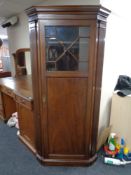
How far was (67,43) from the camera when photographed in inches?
60.8

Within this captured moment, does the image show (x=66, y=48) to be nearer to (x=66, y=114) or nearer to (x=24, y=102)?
(x=66, y=114)

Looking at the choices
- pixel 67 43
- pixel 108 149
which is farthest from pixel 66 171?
pixel 67 43

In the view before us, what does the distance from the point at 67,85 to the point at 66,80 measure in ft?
0.19

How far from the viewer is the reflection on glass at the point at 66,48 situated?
1.50 metres

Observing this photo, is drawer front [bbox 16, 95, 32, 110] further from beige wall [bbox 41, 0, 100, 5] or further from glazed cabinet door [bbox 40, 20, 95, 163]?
beige wall [bbox 41, 0, 100, 5]

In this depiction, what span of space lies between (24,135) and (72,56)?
1581mm

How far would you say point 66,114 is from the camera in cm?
175

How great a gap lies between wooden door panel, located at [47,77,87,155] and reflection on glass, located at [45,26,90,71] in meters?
0.15

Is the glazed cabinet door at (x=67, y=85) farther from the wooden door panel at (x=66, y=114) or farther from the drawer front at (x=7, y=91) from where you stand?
the drawer front at (x=7, y=91)

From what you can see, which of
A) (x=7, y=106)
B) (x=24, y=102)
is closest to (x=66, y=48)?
(x=24, y=102)

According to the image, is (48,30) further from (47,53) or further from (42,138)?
(42,138)

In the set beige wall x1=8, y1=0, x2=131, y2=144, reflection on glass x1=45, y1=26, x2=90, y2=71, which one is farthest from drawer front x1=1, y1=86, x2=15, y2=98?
beige wall x1=8, y1=0, x2=131, y2=144

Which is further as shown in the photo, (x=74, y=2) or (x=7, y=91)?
(x=7, y=91)

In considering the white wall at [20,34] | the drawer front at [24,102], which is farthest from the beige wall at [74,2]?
the drawer front at [24,102]
